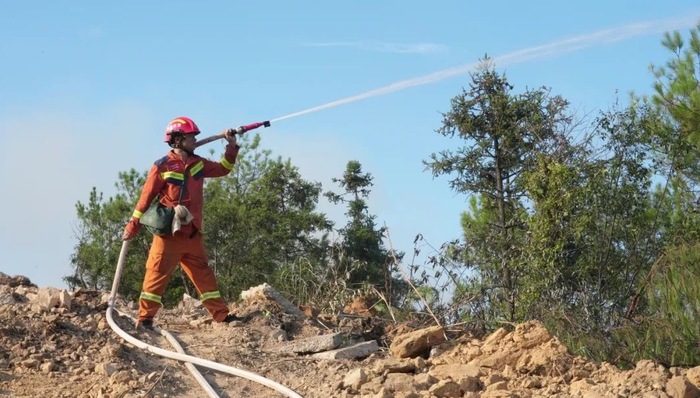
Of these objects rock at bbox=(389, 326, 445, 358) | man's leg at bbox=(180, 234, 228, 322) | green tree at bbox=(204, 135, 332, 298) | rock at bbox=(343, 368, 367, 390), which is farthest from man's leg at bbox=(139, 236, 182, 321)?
green tree at bbox=(204, 135, 332, 298)

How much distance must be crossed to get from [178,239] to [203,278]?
1.39ft

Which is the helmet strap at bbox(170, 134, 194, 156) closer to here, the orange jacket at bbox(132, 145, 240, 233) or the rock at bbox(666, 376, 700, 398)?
the orange jacket at bbox(132, 145, 240, 233)

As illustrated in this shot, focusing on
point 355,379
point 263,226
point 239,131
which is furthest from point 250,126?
point 263,226

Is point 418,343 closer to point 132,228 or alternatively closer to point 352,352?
point 352,352

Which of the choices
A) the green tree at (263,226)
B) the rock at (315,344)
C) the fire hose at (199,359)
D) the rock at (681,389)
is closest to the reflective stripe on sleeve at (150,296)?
the fire hose at (199,359)

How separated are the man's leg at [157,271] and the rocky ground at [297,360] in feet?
0.79

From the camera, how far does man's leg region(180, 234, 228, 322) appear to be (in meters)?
9.26

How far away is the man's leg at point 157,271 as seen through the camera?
9070mm

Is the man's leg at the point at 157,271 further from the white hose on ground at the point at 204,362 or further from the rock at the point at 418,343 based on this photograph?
the rock at the point at 418,343

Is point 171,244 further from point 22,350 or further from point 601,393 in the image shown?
point 601,393

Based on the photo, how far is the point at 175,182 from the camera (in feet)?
30.1

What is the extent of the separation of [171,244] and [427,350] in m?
2.43

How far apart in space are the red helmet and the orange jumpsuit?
0.59 ft

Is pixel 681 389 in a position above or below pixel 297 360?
below
